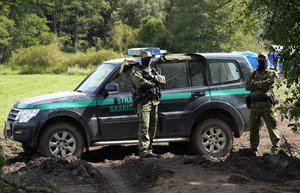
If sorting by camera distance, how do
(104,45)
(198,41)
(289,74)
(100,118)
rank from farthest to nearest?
(104,45) → (198,41) → (100,118) → (289,74)

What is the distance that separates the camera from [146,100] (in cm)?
896

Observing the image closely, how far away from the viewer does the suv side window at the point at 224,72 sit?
9.78 metres

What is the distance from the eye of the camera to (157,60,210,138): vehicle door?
9.41m

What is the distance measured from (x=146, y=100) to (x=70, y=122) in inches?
52.3

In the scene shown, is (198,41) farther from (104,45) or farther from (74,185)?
(74,185)

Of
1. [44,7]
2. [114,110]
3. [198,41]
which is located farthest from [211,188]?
[198,41]

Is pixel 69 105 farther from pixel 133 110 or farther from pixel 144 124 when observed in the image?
pixel 144 124

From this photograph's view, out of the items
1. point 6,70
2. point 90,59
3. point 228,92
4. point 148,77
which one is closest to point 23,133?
point 148,77

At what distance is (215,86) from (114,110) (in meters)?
1.91

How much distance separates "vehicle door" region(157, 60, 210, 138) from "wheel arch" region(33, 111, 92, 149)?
4.22 feet

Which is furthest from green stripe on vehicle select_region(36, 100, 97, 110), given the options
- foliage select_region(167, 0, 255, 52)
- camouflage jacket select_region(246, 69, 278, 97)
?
foliage select_region(167, 0, 255, 52)

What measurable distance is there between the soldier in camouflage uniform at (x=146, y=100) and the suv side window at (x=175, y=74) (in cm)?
41

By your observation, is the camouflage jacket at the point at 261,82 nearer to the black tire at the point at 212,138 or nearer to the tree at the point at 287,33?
the black tire at the point at 212,138

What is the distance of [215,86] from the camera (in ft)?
31.8
